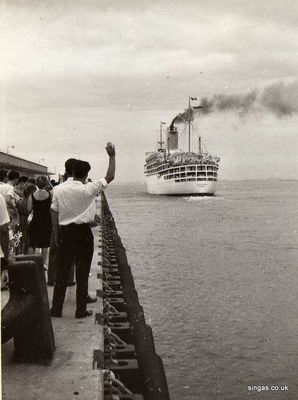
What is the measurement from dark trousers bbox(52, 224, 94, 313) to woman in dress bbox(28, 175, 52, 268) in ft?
6.56

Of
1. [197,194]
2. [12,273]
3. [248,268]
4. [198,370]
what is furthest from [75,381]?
[197,194]

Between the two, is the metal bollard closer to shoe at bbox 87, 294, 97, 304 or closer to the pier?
the pier

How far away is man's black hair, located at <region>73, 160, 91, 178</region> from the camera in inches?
209

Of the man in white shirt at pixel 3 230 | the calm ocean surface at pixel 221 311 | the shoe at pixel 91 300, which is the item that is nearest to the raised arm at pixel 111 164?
the man in white shirt at pixel 3 230

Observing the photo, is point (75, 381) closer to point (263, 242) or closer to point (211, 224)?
point (263, 242)

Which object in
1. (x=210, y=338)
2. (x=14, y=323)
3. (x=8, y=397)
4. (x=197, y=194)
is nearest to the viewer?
(x=8, y=397)

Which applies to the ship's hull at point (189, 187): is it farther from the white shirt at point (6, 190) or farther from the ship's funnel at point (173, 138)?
the white shirt at point (6, 190)

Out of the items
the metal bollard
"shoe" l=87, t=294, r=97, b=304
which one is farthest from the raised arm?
"shoe" l=87, t=294, r=97, b=304

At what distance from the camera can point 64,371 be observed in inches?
162

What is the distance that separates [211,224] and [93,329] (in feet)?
125

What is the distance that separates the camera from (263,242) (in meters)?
31.6

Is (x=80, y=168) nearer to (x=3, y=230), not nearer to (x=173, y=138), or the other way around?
(x=3, y=230)

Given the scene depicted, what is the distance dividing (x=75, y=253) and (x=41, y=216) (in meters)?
2.11

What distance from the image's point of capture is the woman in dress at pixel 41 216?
7.33m
